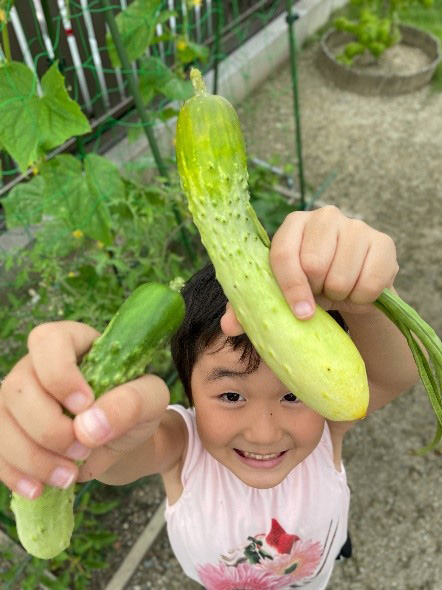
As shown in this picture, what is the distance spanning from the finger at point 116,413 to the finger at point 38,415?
0.03m

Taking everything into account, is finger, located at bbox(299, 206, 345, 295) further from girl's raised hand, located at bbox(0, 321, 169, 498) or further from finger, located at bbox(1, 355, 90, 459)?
finger, located at bbox(1, 355, 90, 459)

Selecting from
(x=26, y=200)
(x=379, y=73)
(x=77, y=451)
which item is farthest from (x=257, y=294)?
(x=379, y=73)

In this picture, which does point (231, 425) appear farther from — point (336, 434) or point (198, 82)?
point (198, 82)

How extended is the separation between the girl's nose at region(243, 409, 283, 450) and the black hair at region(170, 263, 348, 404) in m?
0.13

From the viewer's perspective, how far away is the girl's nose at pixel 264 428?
4.44 ft

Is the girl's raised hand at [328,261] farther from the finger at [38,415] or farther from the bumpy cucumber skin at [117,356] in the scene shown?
the finger at [38,415]

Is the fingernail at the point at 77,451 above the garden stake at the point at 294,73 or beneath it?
above

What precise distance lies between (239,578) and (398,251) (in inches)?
110

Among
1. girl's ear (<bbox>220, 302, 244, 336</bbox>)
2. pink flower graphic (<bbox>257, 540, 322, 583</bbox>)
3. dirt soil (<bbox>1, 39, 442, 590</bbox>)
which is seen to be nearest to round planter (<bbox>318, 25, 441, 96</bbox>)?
dirt soil (<bbox>1, 39, 442, 590</bbox>)

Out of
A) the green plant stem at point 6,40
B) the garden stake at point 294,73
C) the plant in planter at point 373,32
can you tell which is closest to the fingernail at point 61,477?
the green plant stem at point 6,40

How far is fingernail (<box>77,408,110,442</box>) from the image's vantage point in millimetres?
819

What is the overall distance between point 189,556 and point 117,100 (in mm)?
3900

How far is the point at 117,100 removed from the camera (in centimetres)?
474

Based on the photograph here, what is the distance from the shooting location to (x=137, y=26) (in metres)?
2.40
